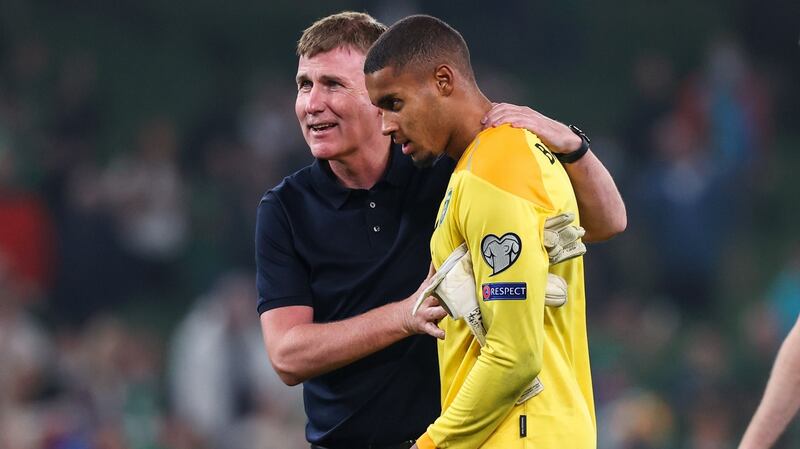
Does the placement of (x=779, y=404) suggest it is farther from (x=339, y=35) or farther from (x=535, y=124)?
(x=339, y=35)

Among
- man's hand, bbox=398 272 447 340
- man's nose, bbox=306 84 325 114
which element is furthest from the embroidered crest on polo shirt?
man's nose, bbox=306 84 325 114

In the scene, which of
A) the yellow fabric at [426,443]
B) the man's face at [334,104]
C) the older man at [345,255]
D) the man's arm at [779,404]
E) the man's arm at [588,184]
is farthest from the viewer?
the man's face at [334,104]

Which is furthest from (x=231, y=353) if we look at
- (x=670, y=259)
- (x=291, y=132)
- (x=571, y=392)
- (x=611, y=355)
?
(x=571, y=392)

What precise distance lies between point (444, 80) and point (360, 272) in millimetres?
698

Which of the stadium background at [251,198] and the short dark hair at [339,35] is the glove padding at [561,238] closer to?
the short dark hair at [339,35]

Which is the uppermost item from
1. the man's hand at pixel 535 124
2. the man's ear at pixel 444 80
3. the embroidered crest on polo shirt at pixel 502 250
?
the man's ear at pixel 444 80

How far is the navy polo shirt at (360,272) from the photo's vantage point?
2.94 meters

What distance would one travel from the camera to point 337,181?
10.2ft

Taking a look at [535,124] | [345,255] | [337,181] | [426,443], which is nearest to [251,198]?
[337,181]

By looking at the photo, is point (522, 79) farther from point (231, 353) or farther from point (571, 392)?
point (571, 392)

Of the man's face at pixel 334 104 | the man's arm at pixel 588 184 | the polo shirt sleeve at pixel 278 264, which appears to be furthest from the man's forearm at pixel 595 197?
the polo shirt sleeve at pixel 278 264

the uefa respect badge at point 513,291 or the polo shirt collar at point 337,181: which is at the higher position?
the polo shirt collar at point 337,181

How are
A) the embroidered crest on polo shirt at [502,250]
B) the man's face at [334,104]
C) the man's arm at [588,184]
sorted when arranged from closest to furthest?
the embroidered crest on polo shirt at [502,250] < the man's arm at [588,184] < the man's face at [334,104]

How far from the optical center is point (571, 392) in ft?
7.76
